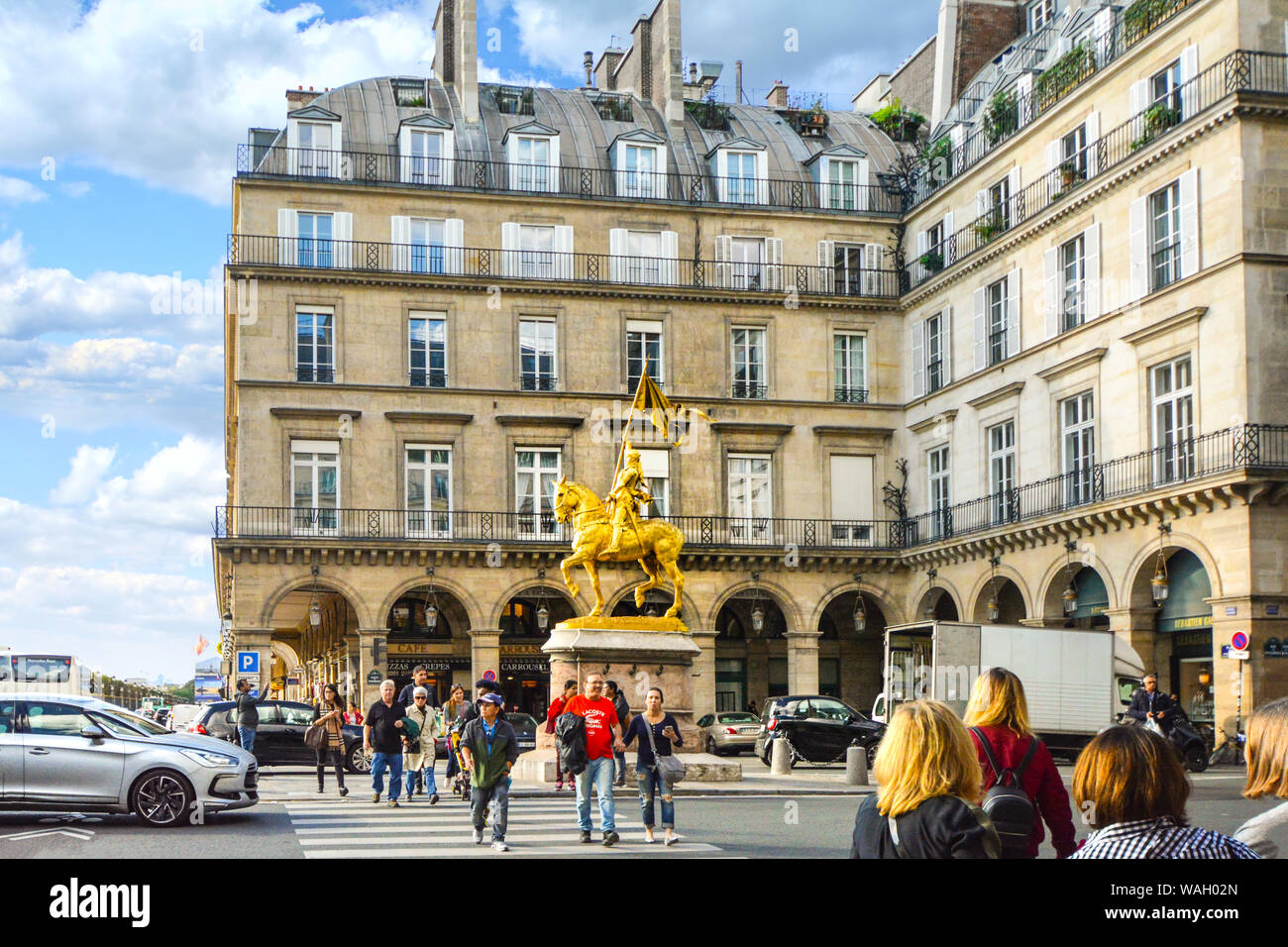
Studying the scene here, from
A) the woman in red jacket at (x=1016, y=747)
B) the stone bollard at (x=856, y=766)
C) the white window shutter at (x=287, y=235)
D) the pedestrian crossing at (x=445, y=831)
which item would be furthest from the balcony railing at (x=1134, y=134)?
the woman in red jacket at (x=1016, y=747)

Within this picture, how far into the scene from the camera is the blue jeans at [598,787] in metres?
15.3

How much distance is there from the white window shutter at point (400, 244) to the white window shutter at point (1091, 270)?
65.7 feet

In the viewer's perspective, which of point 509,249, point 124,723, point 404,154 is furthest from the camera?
point 509,249

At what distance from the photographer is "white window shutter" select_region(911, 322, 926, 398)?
Answer: 47.1m

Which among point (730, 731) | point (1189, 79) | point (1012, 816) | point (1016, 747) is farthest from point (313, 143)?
point (1012, 816)

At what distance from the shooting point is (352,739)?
27438 millimetres

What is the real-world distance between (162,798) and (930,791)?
1361cm

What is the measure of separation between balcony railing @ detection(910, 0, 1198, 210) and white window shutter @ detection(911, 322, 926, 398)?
4.10 m

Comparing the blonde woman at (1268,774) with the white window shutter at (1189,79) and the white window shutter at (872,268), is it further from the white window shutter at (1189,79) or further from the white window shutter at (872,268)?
the white window shutter at (872,268)

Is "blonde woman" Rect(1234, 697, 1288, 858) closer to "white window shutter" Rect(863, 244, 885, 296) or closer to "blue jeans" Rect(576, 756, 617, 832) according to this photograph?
"blue jeans" Rect(576, 756, 617, 832)

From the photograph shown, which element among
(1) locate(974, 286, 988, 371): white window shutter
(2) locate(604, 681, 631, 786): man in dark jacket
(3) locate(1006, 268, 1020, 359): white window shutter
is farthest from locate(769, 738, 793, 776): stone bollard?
(1) locate(974, 286, 988, 371): white window shutter

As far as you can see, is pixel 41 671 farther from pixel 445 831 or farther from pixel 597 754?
pixel 597 754

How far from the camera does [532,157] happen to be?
47.6 meters
